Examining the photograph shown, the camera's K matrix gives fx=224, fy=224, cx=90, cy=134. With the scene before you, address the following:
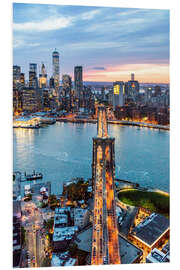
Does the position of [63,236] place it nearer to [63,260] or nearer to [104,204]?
[63,260]

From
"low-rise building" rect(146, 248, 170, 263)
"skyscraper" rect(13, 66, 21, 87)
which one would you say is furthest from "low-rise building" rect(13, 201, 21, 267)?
"skyscraper" rect(13, 66, 21, 87)

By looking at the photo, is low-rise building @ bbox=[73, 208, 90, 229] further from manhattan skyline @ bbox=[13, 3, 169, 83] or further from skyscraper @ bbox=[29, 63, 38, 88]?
skyscraper @ bbox=[29, 63, 38, 88]

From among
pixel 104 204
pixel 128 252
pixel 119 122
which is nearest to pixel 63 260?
pixel 128 252

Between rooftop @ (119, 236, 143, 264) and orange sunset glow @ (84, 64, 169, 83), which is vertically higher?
orange sunset glow @ (84, 64, 169, 83)

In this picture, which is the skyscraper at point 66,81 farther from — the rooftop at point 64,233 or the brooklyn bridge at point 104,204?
the rooftop at point 64,233

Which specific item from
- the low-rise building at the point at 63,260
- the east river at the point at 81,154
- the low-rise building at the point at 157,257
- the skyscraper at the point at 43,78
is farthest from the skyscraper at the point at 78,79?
the low-rise building at the point at 157,257
